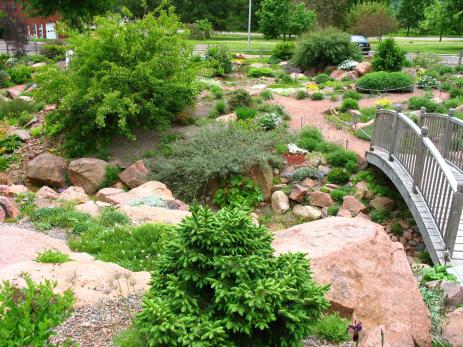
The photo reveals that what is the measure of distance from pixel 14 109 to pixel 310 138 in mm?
10216

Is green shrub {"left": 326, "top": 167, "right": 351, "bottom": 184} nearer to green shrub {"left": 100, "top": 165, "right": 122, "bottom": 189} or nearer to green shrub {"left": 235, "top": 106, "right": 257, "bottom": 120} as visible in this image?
green shrub {"left": 235, "top": 106, "right": 257, "bottom": 120}

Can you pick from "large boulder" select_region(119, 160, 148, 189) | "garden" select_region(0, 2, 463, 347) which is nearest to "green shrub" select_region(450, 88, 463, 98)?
"garden" select_region(0, 2, 463, 347)

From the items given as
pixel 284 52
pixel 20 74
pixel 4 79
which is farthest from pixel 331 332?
pixel 284 52

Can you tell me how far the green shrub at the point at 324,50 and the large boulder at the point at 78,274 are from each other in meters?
19.3

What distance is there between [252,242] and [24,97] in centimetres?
1813

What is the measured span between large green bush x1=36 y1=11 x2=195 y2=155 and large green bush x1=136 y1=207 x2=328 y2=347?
9.33m

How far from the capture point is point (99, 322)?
14.5 feet

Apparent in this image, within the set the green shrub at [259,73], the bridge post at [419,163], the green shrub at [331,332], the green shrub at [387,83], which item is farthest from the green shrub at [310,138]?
the green shrub at [331,332]

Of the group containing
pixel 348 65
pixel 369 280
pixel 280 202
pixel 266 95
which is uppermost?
pixel 348 65

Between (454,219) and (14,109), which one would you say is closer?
(454,219)

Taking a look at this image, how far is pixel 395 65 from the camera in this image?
854 inches

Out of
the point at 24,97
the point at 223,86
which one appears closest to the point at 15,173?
the point at 24,97

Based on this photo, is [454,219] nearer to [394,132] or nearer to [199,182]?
[394,132]

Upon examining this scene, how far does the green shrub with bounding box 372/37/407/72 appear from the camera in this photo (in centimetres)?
2142
